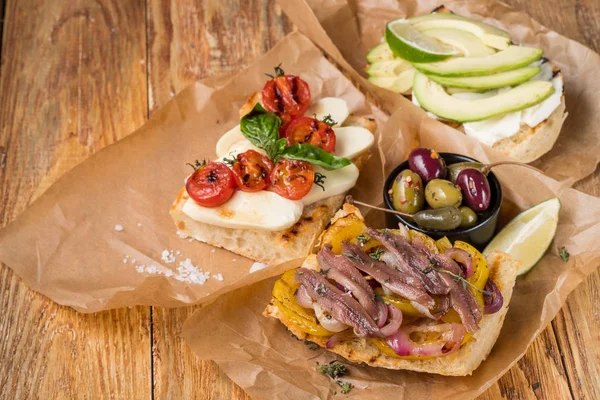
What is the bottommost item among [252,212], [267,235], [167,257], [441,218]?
[167,257]

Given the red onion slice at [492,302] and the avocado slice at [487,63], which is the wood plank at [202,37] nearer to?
the avocado slice at [487,63]

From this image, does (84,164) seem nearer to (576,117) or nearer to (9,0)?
(9,0)

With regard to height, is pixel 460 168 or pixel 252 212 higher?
pixel 460 168

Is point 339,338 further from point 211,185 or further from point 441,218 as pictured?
point 211,185

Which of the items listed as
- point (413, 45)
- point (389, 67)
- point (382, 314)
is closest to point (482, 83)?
point (413, 45)

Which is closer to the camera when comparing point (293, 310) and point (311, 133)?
point (293, 310)

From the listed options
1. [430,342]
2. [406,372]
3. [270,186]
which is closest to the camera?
[430,342]

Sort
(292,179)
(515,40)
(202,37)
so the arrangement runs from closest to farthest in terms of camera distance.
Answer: (292,179), (515,40), (202,37)
